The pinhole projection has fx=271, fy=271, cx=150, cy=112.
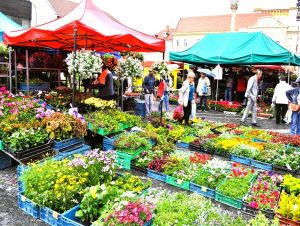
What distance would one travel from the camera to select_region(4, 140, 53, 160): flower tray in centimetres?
479

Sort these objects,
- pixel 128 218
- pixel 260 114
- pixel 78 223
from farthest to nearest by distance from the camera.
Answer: pixel 260 114 < pixel 78 223 < pixel 128 218

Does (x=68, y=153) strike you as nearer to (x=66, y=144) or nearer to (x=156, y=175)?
(x=66, y=144)

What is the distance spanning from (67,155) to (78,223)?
2149 mm

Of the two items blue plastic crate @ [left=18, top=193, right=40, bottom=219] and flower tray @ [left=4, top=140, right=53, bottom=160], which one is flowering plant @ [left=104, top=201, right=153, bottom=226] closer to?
blue plastic crate @ [left=18, top=193, right=40, bottom=219]

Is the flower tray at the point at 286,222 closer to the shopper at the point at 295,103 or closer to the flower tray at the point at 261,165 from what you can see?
the flower tray at the point at 261,165

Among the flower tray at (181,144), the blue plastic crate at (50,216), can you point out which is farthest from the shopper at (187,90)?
the blue plastic crate at (50,216)

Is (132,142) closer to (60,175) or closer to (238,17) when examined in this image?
(60,175)

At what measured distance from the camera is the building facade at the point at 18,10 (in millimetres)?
19748

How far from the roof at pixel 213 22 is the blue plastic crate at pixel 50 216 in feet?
156

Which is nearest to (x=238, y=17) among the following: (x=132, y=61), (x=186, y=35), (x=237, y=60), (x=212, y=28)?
(x=212, y=28)

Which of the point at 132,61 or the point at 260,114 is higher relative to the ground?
the point at 132,61

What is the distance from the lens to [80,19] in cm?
656

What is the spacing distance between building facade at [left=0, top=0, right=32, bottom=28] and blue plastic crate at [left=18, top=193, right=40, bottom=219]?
19.6 metres

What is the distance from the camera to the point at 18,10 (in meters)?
21.1
